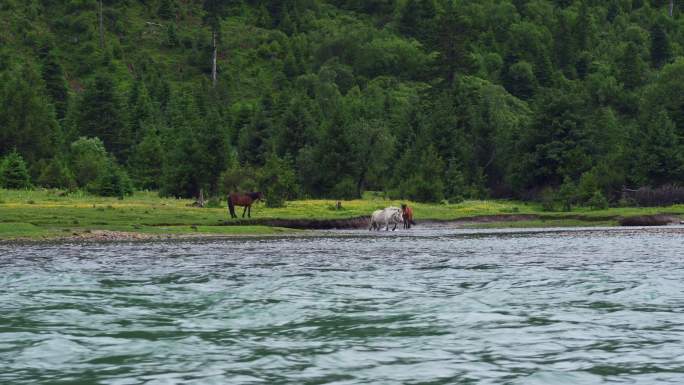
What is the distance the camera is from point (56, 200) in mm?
66812

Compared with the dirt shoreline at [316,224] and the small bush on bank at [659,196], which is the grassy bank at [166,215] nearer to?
the dirt shoreline at [316,224]

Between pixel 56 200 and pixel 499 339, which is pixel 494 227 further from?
pixel 499 339

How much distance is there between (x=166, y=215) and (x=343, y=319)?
130 feet

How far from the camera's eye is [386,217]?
61.2 meters

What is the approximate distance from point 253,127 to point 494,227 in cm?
5560

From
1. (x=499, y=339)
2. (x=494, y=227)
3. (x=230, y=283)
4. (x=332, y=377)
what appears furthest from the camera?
(x=494, y=227)

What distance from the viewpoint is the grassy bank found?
49.3m

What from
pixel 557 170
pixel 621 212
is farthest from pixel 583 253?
pixel 557 170

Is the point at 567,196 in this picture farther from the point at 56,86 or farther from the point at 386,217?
the point at 56,86

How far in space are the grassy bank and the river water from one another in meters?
14.4

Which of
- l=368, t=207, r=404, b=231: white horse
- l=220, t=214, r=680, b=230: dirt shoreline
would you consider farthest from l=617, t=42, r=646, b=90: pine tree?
l=368, t=207, r=404, b=231: white horse

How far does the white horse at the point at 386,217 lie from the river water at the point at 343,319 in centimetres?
2654

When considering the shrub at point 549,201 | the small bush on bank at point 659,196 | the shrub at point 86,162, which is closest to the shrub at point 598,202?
the shrub at point 549,201

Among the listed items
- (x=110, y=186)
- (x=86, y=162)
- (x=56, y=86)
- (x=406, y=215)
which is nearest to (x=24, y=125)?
(x=86, y=162)
